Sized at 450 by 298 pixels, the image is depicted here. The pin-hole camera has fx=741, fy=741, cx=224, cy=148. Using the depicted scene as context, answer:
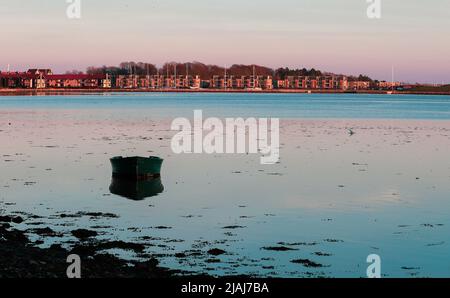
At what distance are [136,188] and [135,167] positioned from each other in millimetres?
1467

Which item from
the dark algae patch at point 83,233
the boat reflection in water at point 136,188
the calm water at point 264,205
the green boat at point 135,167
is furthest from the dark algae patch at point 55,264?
the green boat at point 135,167

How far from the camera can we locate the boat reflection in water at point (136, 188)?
1160 inches

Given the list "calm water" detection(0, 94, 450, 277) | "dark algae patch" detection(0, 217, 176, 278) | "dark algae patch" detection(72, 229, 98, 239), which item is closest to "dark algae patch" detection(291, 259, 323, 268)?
"calm water" detection(0, 94, 450, 277)

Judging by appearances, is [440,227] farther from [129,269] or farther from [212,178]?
[212,178]

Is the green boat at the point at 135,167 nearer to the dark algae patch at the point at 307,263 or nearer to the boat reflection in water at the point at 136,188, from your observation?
the boat reflection in water at the point at 136,188

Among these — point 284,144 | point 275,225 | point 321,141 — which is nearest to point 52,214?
point 275,225

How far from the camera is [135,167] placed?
31922mm

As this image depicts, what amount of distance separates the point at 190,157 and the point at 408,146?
18.1m

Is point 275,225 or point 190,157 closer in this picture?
point 275,225

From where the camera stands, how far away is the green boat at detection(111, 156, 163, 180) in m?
32.0

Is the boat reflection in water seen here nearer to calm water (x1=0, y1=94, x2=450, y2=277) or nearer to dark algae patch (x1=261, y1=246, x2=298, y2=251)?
calm water (x1=0, y1=94, x2=450, y2=277)

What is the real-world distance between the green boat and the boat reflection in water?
7.4 inches

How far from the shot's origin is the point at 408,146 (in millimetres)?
54219

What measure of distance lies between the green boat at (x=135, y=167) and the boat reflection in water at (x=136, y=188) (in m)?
0.19
